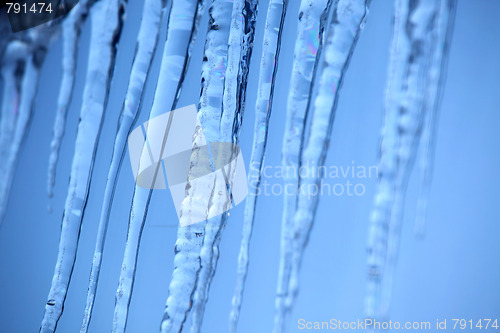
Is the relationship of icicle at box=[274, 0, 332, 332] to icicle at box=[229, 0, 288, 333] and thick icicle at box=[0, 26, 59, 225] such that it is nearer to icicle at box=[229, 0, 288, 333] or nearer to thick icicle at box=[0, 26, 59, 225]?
icicle at box=[229, 0, 288, 333]

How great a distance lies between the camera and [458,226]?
848 millimetres

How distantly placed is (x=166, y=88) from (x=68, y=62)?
19 cm

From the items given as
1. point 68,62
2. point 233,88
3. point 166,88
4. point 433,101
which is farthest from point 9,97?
point 433,101

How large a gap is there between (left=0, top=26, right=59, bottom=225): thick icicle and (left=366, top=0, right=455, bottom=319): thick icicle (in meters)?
0.67

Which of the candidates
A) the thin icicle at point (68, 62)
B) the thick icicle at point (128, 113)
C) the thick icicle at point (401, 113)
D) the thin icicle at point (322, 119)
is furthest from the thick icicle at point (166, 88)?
the thick icicle at point (401, 113)

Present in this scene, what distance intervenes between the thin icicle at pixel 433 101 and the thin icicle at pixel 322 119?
161 millimetres

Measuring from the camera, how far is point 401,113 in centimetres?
75

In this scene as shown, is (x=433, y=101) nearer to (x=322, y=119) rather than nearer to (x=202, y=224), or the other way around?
(x=322, y=119)

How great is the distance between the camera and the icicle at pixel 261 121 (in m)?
0.80

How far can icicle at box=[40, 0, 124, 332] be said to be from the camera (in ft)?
2.50

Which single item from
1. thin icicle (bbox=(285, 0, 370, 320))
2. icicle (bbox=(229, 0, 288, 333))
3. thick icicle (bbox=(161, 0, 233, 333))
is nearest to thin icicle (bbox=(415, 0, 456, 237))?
thin icicle (bbox=(285, 0, 370, 320))

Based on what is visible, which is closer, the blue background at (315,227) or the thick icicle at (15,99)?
the thick icicle at (15,99)

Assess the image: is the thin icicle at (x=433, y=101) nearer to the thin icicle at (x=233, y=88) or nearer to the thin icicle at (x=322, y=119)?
the thin icicle at (x=322, y=119)

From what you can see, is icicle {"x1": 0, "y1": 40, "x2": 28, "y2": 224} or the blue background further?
the blue background
